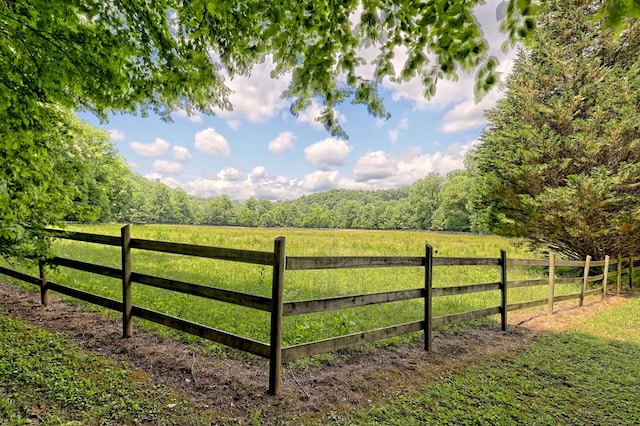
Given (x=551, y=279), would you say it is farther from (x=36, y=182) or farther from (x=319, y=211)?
(x=319, y=211)

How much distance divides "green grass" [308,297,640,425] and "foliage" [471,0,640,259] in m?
7.72

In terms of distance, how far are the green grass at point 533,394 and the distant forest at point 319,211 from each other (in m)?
48.9

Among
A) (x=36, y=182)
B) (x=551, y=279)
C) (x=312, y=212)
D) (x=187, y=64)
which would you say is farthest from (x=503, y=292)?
(x=312, y=212)

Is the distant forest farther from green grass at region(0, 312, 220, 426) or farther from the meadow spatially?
green grass at region(0, 312, 220, 426)

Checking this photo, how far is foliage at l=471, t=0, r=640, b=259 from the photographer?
10.8 m

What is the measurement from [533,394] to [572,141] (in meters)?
11.4

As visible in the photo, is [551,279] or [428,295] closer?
[428,295]

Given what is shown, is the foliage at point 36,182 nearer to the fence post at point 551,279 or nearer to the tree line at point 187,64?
the tree line at point 187,64

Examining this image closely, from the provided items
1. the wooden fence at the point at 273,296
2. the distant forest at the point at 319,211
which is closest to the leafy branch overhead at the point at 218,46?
the wooden fence at the point at 273,296

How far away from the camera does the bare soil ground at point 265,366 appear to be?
3.22 m

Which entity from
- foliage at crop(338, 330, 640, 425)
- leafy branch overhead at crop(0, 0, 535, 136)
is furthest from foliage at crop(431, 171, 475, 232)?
leafy branch overhead at crop(0, 0, 535, 136)

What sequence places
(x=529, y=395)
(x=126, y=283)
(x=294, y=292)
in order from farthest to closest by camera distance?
1. (x=294, y=292)
2. (x=126, y=283)
3. (x=529, y=395)

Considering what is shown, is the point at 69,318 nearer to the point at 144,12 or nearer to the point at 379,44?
the point at 144,12

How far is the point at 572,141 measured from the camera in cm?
1151
